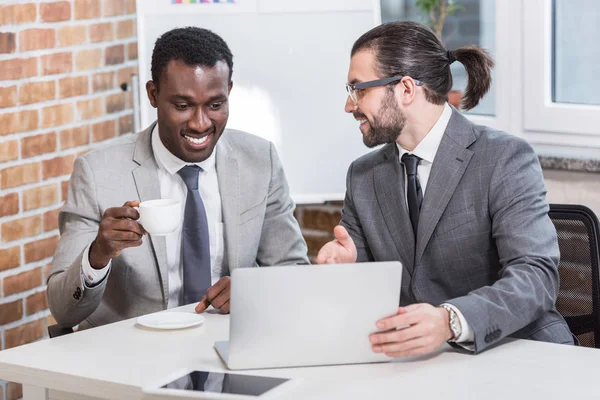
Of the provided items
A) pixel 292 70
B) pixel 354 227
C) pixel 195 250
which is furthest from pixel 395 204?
pixel 292 70

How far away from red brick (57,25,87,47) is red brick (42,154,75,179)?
38cm

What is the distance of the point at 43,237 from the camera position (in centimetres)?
305

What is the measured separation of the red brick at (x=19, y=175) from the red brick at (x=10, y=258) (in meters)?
0.20

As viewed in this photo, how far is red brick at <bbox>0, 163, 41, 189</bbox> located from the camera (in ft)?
9.42

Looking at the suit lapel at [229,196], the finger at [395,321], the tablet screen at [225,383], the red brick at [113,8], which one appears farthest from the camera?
the red brick at [113,8]

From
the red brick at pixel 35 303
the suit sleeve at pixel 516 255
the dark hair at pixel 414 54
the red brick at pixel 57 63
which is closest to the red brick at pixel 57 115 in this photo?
the red brick at pixel 57 63

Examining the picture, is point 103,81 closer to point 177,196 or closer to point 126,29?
point 126,29

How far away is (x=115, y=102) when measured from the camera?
3.37 metres

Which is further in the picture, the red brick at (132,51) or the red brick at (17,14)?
the red brick at (132,51)

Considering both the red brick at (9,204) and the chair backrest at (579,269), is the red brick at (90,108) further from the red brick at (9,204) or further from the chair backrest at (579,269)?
the chair backrest at (579,269)

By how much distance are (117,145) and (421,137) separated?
80 centimetres

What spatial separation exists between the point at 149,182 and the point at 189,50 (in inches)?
14.2

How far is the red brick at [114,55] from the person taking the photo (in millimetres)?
3322

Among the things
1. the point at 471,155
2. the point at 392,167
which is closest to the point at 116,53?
the point at 392,167
